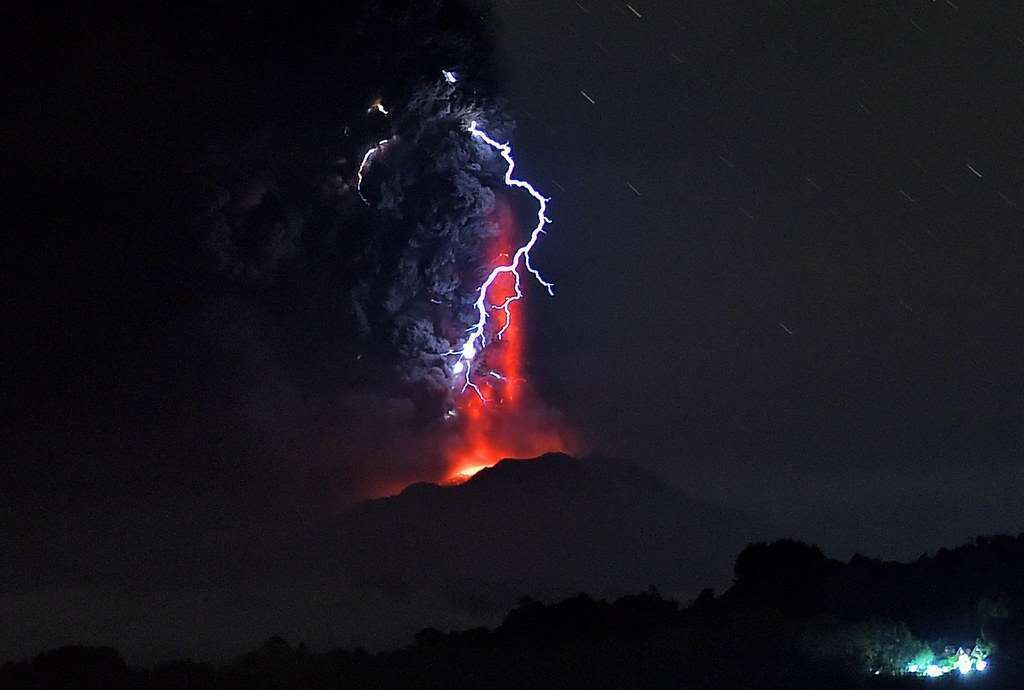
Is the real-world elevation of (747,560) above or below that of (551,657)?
above

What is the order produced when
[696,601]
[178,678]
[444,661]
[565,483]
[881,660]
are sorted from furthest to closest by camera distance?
1. [565,483]
2. [696,601]
3. [444,661]
4. [881,660]
5. [178,678]

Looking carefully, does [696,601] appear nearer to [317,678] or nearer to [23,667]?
[317,678]

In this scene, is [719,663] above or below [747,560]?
below

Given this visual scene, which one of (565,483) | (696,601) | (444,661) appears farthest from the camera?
(565,483)

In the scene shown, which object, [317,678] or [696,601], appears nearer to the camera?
[317,678]

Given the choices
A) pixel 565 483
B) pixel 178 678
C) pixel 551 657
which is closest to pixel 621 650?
pixel 551 657

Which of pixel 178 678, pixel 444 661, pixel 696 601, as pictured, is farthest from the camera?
pixel 696 601

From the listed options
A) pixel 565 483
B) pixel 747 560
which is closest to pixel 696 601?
pixel 747 560

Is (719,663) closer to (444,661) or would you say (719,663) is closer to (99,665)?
(444,661)

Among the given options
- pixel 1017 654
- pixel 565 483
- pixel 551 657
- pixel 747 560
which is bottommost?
pixel 1017 654
